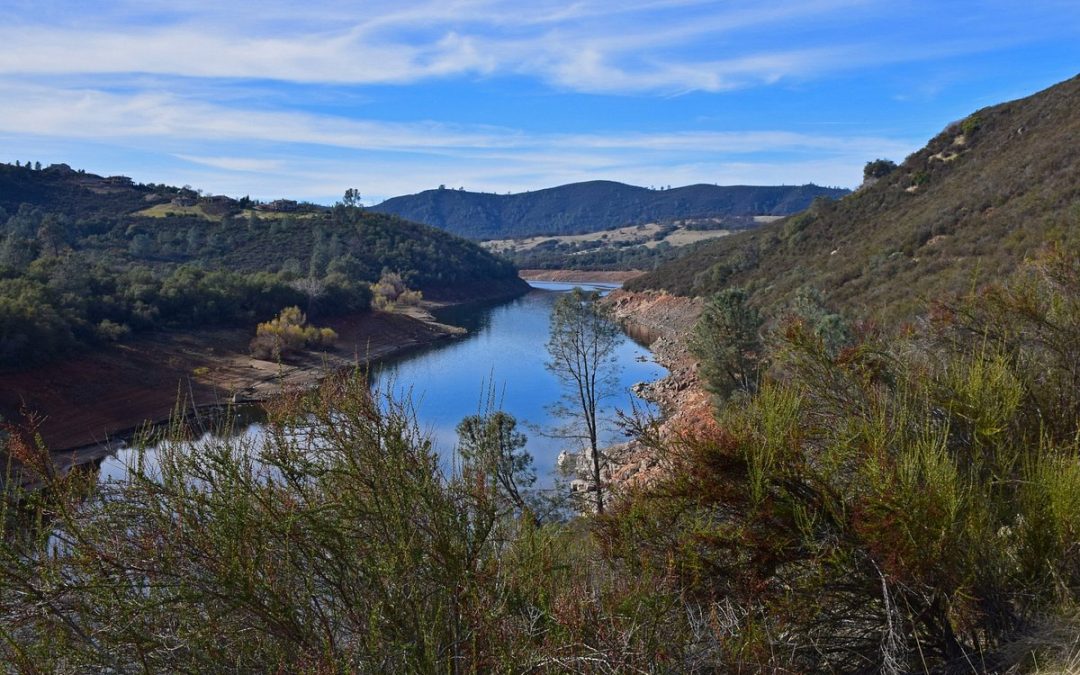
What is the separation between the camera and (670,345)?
38656 millimetres

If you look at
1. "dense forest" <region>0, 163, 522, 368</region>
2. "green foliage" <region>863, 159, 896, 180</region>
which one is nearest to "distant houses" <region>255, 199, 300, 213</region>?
"dense forest" <region>0, 163, 522, 368</region>

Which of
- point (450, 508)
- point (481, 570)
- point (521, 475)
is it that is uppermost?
point (450, 508)

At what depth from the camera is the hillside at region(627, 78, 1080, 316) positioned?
22.6 meters

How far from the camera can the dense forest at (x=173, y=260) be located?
2988 cm

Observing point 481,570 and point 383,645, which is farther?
point 481,570

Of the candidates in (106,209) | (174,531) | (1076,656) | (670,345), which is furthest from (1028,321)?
(106,209)

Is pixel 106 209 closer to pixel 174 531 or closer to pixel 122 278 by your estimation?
pixel 122 278

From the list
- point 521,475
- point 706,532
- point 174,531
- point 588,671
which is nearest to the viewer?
point 588,671

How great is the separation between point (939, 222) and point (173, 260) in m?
56.2

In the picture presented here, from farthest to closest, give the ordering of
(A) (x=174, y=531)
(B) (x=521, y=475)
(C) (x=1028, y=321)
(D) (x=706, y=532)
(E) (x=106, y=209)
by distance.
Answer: (E) (x=106, y=209), (B) (x=521, y=475), (C) (x=1028, y=321), (D) (x=706, y=532), (A) (x=174, y=531)

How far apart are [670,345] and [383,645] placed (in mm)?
36244

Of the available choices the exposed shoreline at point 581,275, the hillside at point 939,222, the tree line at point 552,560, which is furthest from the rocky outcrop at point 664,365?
the exposed shoreline at point 581,275

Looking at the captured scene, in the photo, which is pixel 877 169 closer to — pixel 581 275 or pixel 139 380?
pixel 139 380

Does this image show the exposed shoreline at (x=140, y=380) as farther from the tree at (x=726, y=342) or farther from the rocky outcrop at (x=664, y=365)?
the tree at (x=726, y=342)
